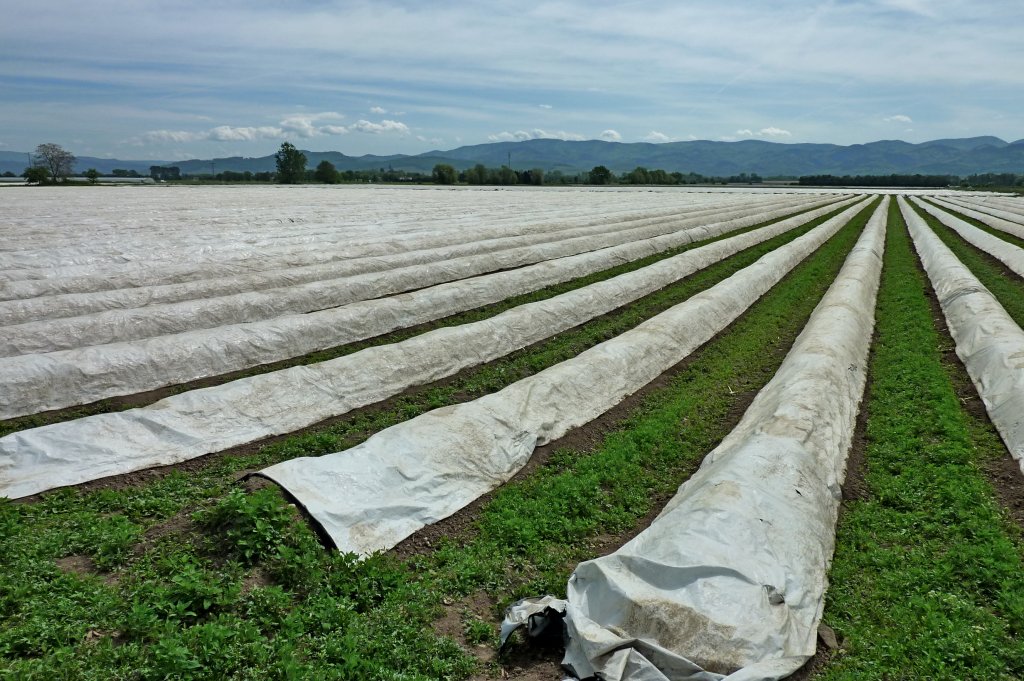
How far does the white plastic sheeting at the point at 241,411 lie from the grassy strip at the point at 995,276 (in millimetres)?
11574

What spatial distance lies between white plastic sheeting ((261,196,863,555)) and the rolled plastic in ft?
6.96

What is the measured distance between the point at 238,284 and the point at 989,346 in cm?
1595

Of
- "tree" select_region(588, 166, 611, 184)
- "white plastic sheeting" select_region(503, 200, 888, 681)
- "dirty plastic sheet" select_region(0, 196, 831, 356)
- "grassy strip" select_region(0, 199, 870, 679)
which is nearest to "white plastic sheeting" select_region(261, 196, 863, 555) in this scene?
"grassy strip" select_region(0, 199, 870, 679)

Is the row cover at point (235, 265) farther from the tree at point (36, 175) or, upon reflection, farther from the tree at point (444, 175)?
the tree at point (444, 175)

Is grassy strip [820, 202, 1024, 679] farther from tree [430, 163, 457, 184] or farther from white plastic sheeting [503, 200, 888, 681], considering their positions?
tree [430, 163, 457, 184]

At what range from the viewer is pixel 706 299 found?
1504 centimetres

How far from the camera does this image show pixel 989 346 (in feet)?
36.1

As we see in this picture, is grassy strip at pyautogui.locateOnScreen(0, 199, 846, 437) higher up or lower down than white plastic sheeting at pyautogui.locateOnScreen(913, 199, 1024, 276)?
lower down

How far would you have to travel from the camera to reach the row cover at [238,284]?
11.9 m

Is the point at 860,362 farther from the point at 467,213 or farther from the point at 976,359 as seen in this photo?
the point at 467,213

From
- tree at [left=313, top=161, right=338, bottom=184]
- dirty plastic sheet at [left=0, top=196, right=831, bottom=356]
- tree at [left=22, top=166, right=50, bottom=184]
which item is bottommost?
dirty plastic sheet at [left=0, top=196, right=831, bottom=356]

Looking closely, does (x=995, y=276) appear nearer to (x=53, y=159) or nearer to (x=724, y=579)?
(x=724, y=579)

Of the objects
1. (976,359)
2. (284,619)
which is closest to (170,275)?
(284,619)

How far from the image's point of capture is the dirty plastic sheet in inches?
414
